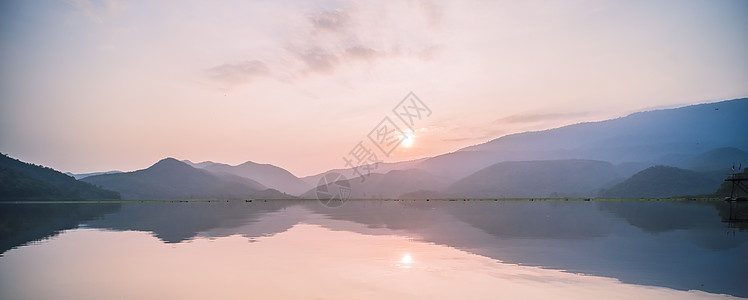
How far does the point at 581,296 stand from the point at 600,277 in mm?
4732

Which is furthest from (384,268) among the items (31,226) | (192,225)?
(31,226)

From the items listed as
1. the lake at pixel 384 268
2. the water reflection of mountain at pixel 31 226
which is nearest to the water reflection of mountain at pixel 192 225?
the water reflection of mountain at pixel 31 226

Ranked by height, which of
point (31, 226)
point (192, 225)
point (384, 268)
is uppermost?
point (31, 226)

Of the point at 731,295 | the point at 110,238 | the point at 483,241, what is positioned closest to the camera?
the point at 731,295

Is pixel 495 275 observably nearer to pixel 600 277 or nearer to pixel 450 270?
pixel 450 270

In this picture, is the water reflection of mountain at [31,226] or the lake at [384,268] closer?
the lake at [384,268]

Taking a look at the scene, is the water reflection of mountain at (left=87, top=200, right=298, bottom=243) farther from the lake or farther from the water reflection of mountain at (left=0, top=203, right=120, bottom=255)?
the lake

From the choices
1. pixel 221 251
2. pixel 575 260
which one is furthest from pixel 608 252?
pixel 221 251

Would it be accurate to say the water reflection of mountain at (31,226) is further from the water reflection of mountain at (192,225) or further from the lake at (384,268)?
the water reflection of mountain at (192,225)

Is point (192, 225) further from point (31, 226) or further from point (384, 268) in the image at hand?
point (384, 268)

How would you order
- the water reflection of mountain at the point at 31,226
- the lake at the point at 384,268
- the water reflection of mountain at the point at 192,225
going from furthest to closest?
the water reflection of mountain at the point at 192,225
the water reflection of mountain at the point at 31,226
the lake at the point at 384,268

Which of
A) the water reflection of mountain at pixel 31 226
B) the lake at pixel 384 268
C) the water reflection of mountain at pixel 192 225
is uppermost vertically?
the water reflection of mountain at pixel 31 226

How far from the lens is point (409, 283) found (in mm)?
21375

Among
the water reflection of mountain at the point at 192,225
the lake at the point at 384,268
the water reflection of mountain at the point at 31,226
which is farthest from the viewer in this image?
the water reflection of mountain at the point at 192,225
